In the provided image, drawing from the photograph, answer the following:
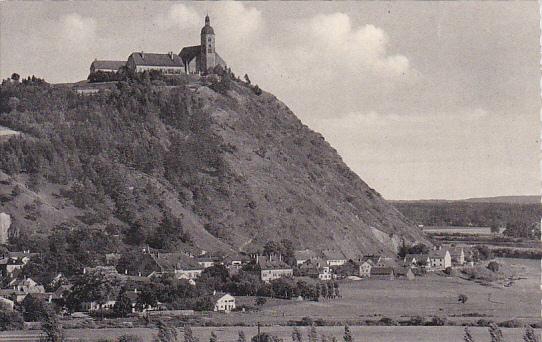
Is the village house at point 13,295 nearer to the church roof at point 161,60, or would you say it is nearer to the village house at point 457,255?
the village house at point 457,255

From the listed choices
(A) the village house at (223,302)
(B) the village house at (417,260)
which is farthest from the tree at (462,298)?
(A) the village house at (223,302)

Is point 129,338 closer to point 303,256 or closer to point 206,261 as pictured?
point 206,261

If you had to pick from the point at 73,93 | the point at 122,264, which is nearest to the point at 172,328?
the point at 122,264

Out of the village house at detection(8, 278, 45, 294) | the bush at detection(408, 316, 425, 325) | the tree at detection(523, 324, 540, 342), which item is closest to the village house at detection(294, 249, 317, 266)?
the bush at detection(408, 316, 425, 325)

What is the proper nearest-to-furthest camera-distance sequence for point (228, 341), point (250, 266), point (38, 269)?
point (228, 341), point (38, 269), point (250, 266)

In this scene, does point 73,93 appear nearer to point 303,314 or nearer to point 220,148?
point 220,148

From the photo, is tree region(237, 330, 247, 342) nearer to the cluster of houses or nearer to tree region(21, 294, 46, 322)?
the cluster of houses
